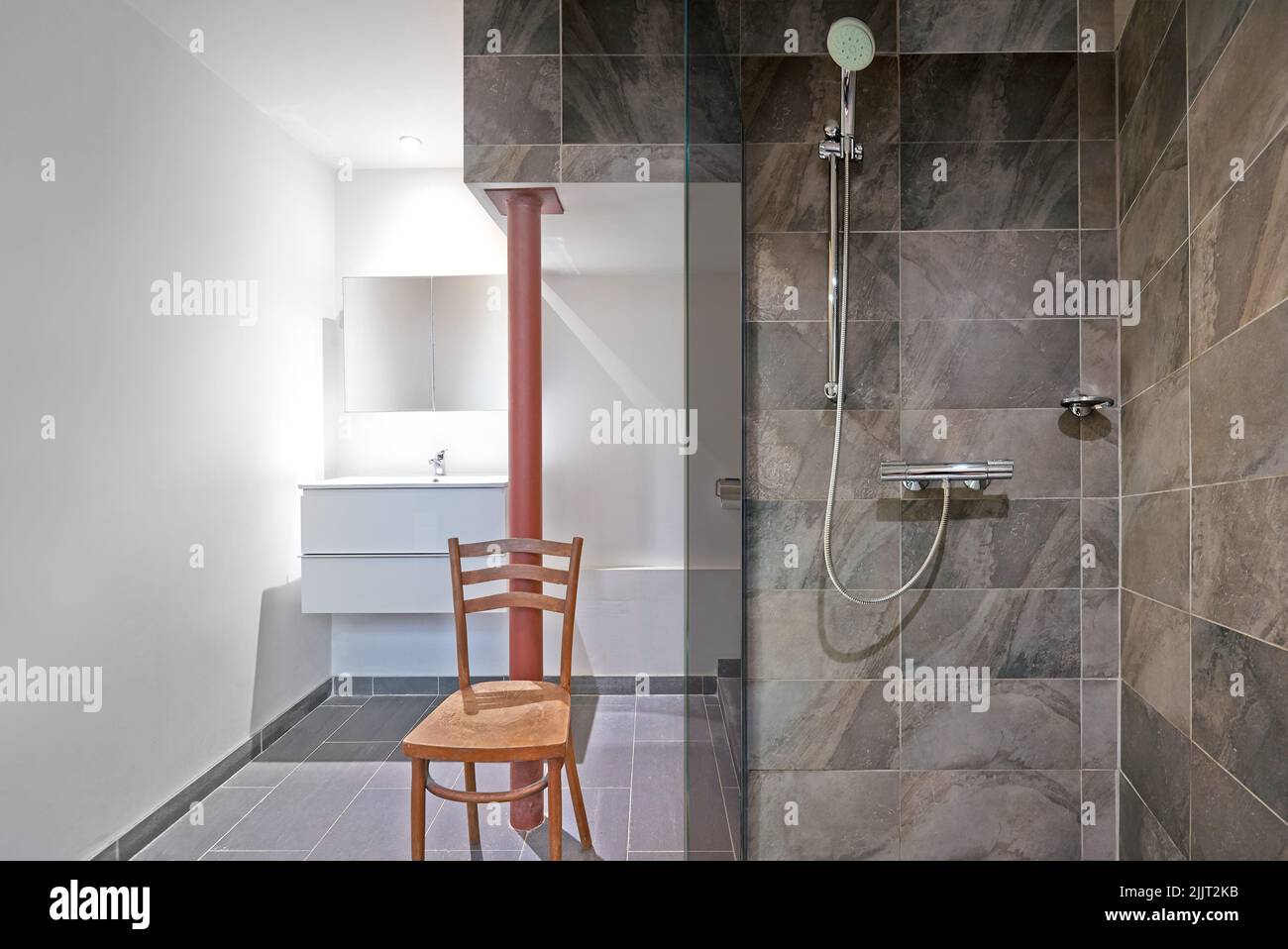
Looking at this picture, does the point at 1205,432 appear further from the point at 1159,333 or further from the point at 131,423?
the point at 131,423

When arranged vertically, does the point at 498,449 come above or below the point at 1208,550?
above

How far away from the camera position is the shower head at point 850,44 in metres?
1.18

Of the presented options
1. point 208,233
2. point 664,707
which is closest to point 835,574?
point 664,707

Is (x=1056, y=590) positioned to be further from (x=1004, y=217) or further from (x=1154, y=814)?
(x=1004, y=217)

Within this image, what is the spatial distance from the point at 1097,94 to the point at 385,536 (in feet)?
8.06

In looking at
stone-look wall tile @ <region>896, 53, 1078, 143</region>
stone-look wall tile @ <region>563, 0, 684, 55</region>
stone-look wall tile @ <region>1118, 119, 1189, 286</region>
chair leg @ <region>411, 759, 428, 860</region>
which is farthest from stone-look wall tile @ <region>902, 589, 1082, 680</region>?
stone-look wall tile @ <region>563, 0, 684, 55</region>

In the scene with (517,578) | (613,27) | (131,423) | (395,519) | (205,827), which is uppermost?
(613,27)

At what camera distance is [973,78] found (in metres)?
1.36

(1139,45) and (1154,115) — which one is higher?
(1139,45)

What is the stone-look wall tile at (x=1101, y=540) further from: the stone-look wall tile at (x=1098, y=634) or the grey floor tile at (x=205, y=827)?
the grey floor tile at (x=205, y=827)

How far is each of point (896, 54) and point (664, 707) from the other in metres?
2.33

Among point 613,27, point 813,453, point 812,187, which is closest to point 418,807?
point 813,453

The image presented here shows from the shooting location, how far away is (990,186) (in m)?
1.37
